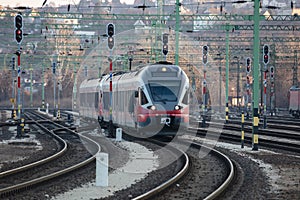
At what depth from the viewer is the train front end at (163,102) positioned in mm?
27469

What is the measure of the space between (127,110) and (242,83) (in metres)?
75.4

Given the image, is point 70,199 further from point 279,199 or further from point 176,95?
point 176,95

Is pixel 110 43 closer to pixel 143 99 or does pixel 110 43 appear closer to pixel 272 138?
pixel 143 99

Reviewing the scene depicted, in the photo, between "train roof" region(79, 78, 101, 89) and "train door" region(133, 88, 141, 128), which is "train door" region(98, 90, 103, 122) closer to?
"train roof" region(79, 78, 101, 89)

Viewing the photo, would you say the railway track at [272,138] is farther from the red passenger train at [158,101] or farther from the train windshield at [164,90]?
the train windshield at [164,90]

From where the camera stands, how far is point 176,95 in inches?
1094

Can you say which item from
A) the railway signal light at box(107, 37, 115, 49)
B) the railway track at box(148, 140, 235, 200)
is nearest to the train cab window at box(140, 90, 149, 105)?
the railway track at box(148, 140, 235, 200)

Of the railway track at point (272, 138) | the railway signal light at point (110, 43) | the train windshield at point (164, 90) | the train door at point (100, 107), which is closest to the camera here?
the railway track at point (272, 138)

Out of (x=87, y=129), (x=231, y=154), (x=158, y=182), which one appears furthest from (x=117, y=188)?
(x=87, y=129)

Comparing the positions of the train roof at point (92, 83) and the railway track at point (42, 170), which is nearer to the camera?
the railway track at point (42, 170)

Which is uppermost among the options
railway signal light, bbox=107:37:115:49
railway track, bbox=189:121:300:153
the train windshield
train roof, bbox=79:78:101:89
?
railway signal light, bbox=107:37:115:49

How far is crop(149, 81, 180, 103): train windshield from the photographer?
2761 centimetres

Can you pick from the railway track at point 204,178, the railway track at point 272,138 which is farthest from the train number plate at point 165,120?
the railway track at point 204,178

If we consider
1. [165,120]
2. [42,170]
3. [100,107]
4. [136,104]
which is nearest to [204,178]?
[42,170]
